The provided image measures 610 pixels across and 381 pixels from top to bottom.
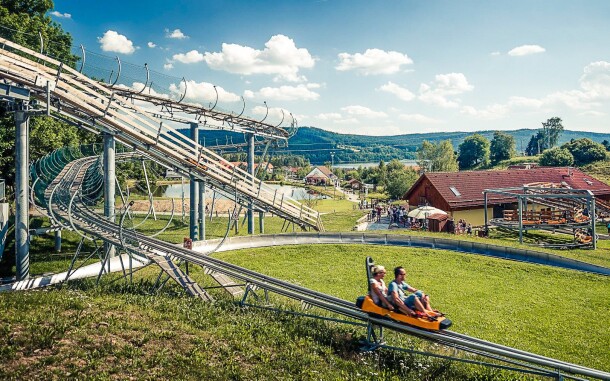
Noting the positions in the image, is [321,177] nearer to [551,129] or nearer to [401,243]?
[551,129]

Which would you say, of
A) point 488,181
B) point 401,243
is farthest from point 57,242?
point 488,181

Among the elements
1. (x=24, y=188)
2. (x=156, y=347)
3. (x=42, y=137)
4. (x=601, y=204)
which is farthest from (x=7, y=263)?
(x=601, y=204)

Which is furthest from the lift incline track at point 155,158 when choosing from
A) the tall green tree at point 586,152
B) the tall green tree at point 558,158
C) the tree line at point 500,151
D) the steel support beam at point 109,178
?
the tall green tree at point 586,152

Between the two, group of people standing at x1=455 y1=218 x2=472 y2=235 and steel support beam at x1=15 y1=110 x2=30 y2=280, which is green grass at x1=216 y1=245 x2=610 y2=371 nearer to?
steel support beam at x1=15 y1=110 x2=30 y2=280

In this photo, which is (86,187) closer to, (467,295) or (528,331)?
(467,295)

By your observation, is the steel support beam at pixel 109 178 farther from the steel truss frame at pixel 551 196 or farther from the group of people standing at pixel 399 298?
the steel truss frame at pixel 551 196

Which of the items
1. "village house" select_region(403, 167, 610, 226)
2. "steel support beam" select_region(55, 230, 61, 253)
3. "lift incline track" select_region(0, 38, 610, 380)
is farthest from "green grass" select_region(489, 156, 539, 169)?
"steel support beam" select_region(55, 230, 61, 253)
